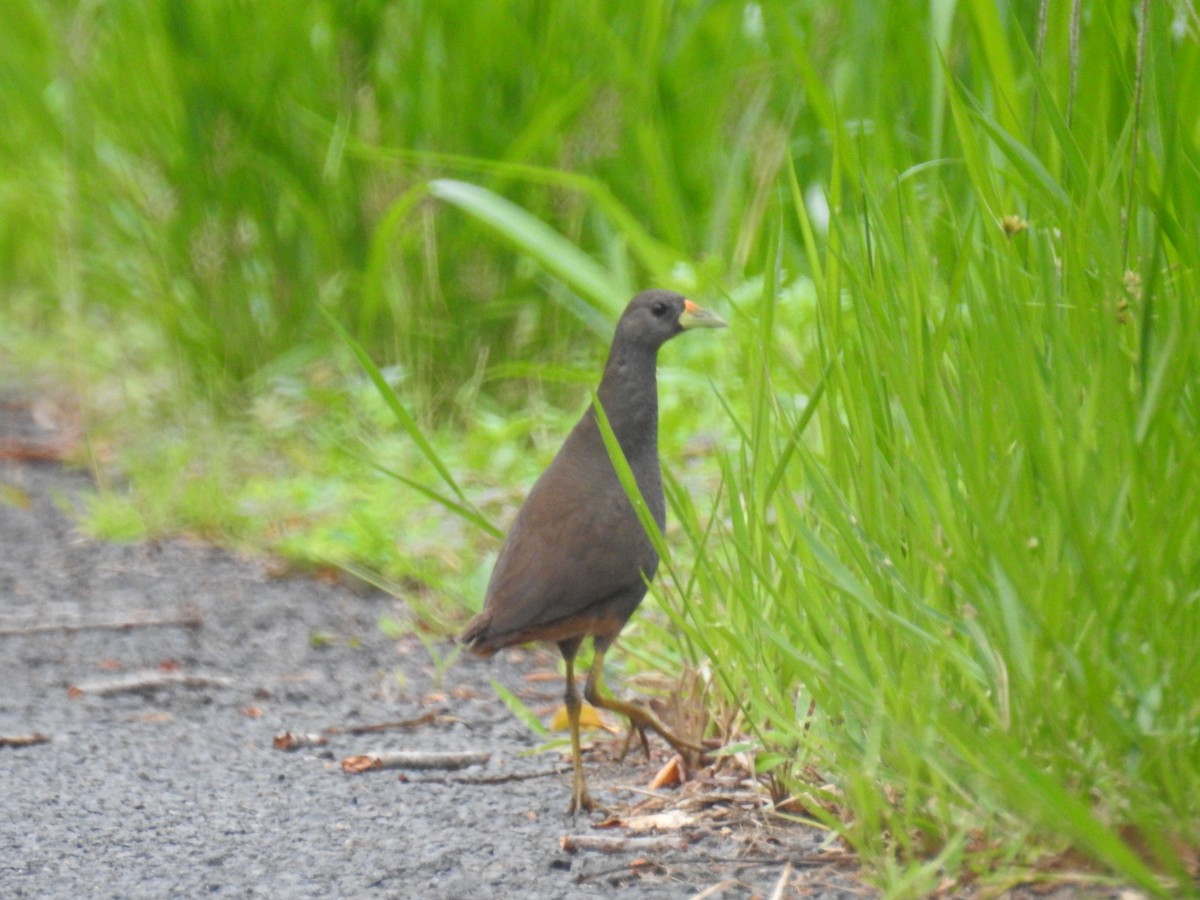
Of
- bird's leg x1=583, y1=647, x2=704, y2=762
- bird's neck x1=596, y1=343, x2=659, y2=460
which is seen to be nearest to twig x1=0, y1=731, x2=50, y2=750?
bird's leg x1=583, y1=647, x2=704, y2=762

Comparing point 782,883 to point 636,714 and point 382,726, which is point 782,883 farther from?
point 382,726

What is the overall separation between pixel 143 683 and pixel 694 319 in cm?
138

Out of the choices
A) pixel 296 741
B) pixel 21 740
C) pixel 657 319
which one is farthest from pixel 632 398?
pixel 21 740

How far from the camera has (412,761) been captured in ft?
8.50

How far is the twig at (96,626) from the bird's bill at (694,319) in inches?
58.2

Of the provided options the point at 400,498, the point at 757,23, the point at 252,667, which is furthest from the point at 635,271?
the point at 252,667

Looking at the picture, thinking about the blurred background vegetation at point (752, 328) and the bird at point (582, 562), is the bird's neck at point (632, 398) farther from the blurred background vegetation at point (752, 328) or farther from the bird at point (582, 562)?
the blurred background vegetation at point (752, 328)

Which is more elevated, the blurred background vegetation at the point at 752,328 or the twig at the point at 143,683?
the blurred background vegetation at the point at 752,328

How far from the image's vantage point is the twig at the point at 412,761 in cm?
258

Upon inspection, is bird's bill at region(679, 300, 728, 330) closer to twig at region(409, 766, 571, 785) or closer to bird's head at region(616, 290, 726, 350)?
bird's head at region(616, 290, 726, 350)

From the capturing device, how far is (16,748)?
2729 millimetres

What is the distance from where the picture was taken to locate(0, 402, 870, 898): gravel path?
6.50 feet

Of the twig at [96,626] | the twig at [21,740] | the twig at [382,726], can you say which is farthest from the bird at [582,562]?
the twig at [96,626]

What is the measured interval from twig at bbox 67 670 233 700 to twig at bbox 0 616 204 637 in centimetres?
34
